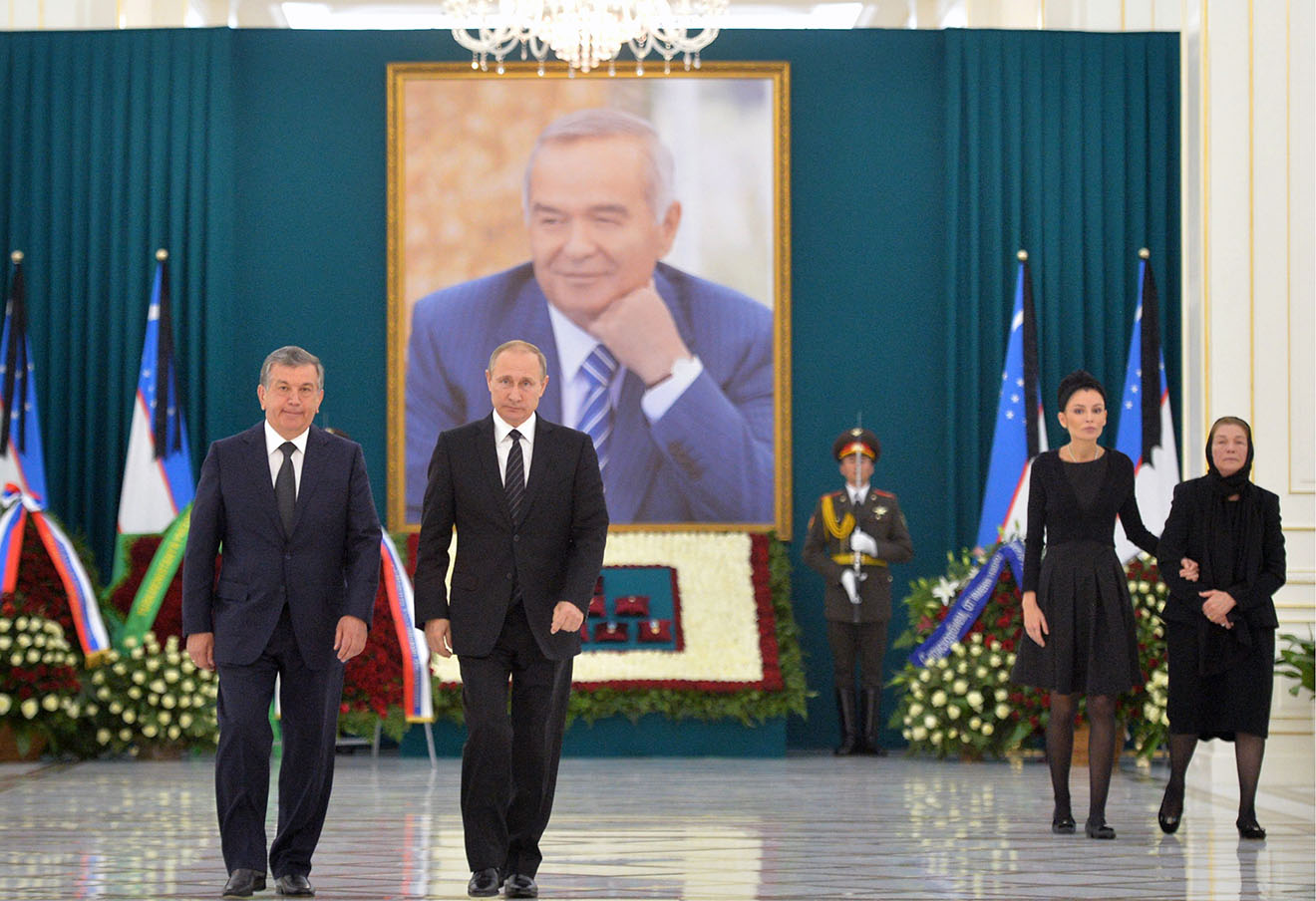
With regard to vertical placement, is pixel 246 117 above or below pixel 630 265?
above

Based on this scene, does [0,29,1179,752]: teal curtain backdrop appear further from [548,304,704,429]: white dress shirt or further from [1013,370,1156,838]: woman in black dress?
[1013,370,1156,838]: woman in black dress

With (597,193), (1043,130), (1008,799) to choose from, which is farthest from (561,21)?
(1008,799)

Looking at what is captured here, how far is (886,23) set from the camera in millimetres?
10992

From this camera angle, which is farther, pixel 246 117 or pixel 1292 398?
pixel 246 117

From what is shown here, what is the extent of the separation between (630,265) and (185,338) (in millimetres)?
2639

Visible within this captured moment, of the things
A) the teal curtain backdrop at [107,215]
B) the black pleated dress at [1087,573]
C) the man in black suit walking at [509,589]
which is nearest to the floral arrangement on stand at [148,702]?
the teal curtain backdrop at [107,215]

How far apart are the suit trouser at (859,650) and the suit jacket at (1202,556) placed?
3.56 m

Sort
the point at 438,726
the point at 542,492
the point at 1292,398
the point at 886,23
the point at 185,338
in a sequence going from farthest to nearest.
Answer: the point at 886,23 → the point at 185,338 → the point at 438,726 → the point at 1292,398 → the point at 542,492

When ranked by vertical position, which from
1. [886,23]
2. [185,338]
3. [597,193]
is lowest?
[185,338]

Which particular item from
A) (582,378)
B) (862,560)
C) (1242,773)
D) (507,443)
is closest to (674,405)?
(582,378)

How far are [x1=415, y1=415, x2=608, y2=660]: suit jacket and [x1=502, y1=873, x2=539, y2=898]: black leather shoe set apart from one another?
0.58 m

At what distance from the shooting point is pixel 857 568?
9.66 metres

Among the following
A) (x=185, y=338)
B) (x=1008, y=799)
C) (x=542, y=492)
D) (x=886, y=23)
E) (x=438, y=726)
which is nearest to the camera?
(x=542, y=492)

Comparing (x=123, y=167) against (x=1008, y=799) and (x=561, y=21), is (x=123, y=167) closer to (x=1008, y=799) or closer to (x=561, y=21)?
(x=561, y=21)
